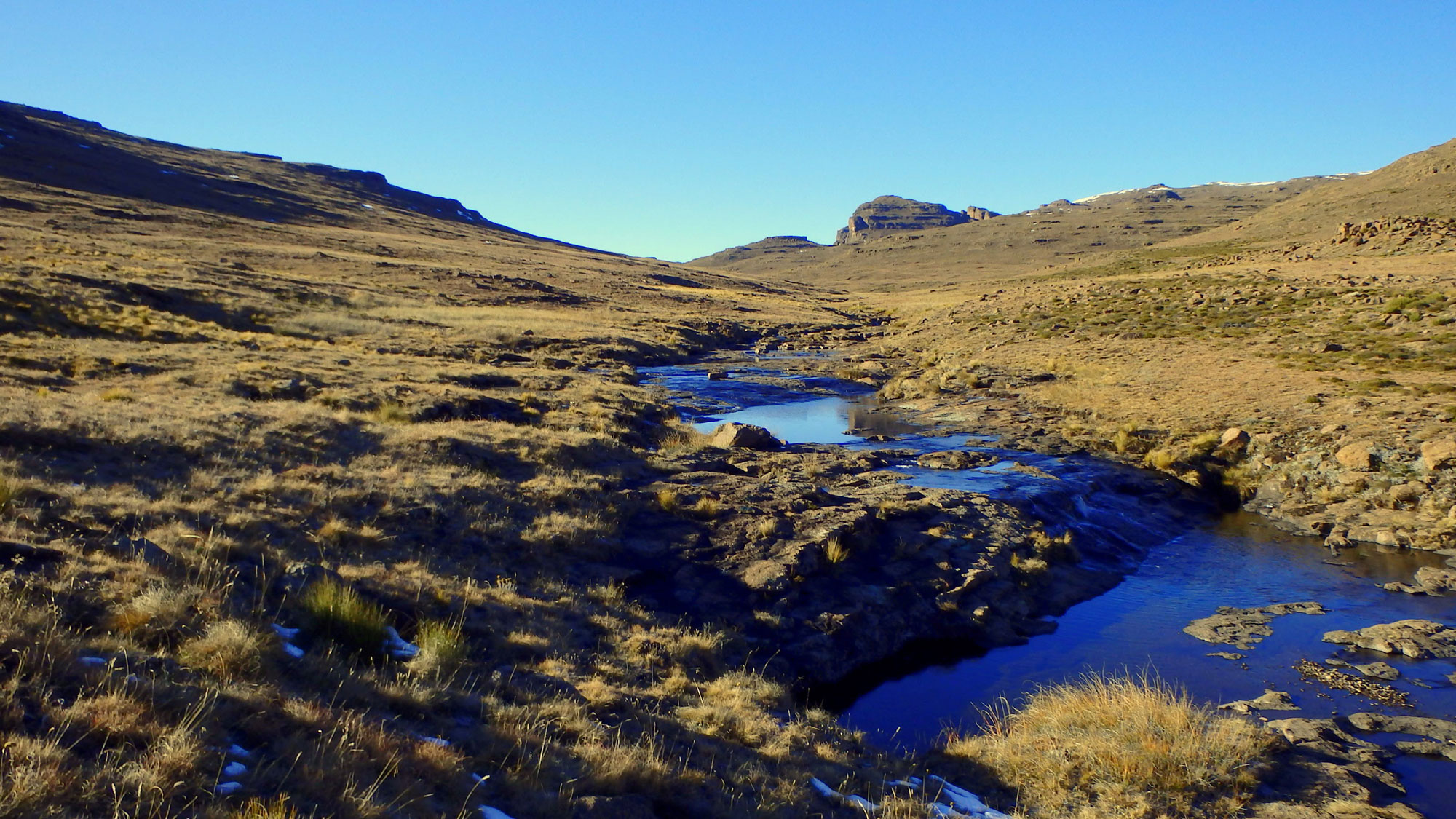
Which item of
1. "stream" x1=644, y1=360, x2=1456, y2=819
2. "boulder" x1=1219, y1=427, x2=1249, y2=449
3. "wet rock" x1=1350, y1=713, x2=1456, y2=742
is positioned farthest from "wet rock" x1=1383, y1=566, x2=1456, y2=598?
"boulder" x1=1219, y1=427, x2=1249, y2=449

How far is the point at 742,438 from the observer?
798 inches

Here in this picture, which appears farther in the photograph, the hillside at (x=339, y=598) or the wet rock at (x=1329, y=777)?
the wet rock at (x=1329, y=777)

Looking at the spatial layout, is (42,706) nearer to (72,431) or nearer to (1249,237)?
(72,431)

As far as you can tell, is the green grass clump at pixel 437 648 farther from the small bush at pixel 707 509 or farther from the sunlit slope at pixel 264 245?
the sunlit slope at pixel 264 245

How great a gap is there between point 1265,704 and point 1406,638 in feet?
10.9

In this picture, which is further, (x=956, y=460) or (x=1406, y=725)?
(x=956, y=460)

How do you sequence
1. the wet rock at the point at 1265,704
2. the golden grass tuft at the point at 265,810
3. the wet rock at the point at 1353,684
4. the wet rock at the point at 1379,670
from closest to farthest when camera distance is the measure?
1. the golden grass tuft at the point at 265,810
2. the wet rock at the point at 1265,704
3. the wet rock at the point at 1353,684
4. the wet rock at the point at 1379,670

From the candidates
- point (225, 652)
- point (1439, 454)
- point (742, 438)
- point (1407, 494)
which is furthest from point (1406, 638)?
point (225, 652)

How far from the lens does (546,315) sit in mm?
52750

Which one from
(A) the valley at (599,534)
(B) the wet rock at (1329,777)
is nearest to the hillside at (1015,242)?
(A) the valley at (599,534)

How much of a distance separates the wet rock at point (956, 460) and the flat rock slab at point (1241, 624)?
7949 millimetres

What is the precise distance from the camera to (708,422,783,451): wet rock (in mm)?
20203

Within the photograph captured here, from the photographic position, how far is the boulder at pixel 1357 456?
56.1ft

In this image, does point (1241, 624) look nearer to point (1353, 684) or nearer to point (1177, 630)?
point (1177, 630)
